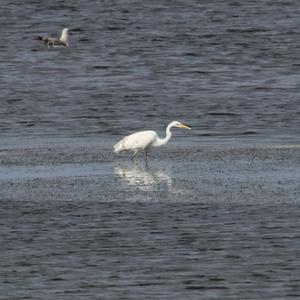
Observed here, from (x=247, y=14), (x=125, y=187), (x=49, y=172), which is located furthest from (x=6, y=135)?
(x=247, y=14)

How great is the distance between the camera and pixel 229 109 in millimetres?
28969

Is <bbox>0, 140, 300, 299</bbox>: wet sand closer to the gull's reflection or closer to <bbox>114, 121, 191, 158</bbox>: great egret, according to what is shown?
the gull's reflection

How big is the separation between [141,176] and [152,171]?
1.77 feet

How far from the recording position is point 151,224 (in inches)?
650

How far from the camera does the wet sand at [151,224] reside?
13.8 metres

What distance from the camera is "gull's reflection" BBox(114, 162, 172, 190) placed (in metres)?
19.4

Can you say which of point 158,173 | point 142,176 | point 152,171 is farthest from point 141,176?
point 152,171

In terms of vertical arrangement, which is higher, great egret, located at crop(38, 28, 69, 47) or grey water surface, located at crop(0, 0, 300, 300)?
great egret, located at crop(38, 28, 69, 47)

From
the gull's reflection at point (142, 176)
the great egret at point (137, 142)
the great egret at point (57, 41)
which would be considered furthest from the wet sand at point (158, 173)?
the great egret at point (57, 41)

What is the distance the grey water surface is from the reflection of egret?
27 millimetres

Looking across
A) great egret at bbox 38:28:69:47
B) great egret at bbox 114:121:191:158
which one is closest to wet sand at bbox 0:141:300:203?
great egret at bbox 114:121:191:158

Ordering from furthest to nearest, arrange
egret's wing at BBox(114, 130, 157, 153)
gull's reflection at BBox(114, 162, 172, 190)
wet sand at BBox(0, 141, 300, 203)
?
egret's wing at BBox(114, 130, 157, 153) → gull's reflection at BBox(114, 162, 172, 190) → wet sand at BBox(0, 141, 300, 203)

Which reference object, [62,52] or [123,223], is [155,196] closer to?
[123,223]

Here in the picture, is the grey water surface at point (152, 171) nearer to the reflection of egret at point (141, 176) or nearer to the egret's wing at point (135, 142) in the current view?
the reflection of egret at point (141, 176)
